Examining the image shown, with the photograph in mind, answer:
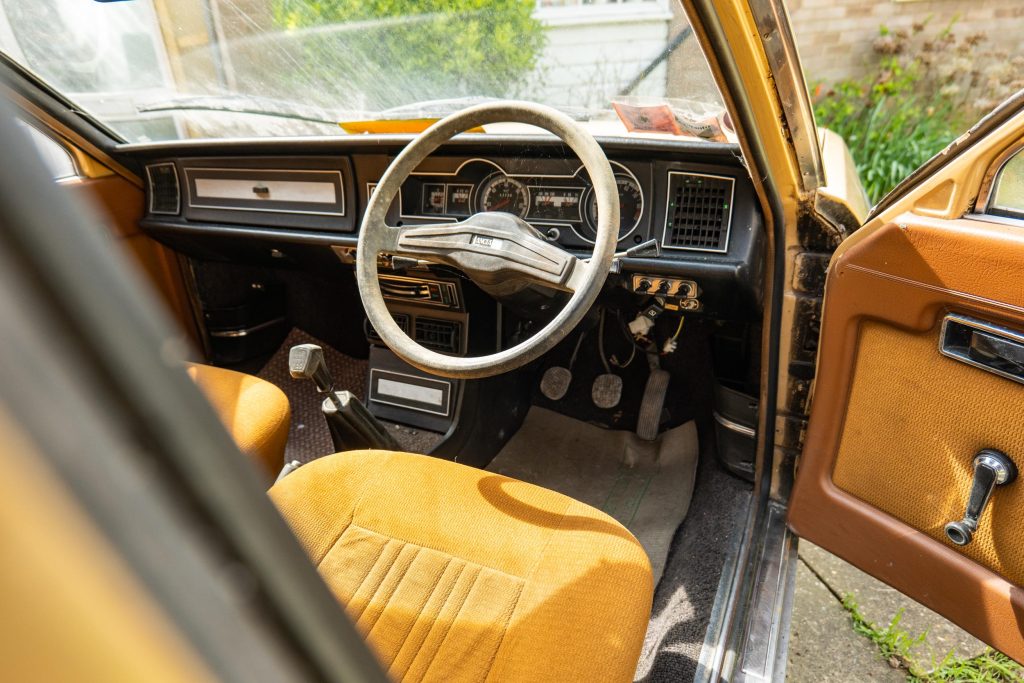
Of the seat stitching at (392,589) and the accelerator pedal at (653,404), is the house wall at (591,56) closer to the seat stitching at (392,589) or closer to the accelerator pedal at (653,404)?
the accelerator pedal at (653,404)

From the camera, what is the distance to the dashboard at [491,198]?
4.95 ft

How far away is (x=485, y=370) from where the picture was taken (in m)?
1.19

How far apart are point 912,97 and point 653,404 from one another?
139 inches

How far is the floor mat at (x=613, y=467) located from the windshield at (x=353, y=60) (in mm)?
1084

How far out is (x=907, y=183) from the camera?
3.75 ft

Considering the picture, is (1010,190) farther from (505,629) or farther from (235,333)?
(235,333)

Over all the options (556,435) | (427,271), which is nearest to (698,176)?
(427,271)

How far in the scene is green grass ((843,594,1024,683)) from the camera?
1.46 metres

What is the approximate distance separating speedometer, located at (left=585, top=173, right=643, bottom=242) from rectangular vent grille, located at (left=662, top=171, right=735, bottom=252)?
8 centimetres

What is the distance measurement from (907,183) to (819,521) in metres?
0.77

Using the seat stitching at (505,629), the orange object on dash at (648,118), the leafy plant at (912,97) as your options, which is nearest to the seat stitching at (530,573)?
the seat stitching at (505,629)

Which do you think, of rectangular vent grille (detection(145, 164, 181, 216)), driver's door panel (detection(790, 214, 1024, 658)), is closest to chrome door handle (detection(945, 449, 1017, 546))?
driver's door panel (detection(790, 214, 1024, 658))

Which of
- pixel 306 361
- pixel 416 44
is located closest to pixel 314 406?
pixel 306 361

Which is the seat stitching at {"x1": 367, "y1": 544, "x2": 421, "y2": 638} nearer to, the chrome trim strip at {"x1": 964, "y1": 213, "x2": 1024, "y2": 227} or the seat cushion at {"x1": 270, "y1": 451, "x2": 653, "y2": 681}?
the seat cushion at {"x1": 270, "y1": 451, "x2": 653, "y2": 681}
